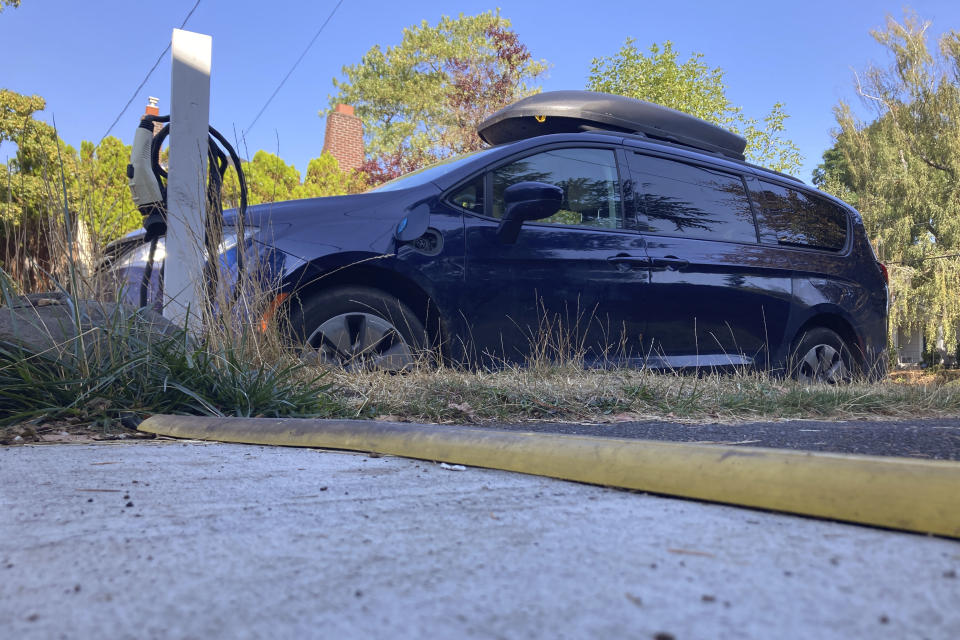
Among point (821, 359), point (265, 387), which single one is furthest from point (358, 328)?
point (821, 359)

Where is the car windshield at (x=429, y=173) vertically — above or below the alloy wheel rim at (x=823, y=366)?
above

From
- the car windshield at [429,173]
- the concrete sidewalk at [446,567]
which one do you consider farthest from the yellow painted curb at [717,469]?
the car windshield at [429,173]

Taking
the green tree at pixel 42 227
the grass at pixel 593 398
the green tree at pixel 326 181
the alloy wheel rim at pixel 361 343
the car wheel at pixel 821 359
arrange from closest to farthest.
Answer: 1. the green tree at pixel 42 227
2. the grass at pixel 593 398
3. the alloy wheel rim at pixel 361 343
4. the car wheel at pixel 821 359
5. the green tree at pixel 326 181

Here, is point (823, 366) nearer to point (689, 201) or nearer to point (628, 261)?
point (689, 201)

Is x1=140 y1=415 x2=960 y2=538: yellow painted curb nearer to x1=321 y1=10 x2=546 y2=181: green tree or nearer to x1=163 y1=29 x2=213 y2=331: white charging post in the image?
x1=163 y1=29 x2=213 y2=331: white charging post

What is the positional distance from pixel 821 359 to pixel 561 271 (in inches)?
97.4

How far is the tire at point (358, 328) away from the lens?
Answer: 3.55 meters

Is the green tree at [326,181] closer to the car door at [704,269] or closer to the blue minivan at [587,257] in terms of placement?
the blue minivan at [587,257]

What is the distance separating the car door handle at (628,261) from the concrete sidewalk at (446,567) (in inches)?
117

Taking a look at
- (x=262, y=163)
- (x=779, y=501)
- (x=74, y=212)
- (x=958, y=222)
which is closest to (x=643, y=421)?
(x=779, y=501)

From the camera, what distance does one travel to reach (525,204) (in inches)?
149

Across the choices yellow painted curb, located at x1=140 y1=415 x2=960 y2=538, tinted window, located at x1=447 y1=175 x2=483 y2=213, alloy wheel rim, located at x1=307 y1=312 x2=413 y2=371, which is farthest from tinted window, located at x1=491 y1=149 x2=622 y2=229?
yellow painted curb, located at x1=140 y1=415 x2=960 y2=538

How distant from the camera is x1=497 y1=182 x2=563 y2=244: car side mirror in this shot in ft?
12.3

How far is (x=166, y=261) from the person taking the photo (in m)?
3.59
